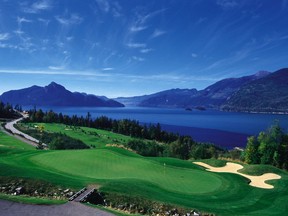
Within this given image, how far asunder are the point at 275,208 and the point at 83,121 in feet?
488

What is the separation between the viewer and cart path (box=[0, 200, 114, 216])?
1513 centimetres

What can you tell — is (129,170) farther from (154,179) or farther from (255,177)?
(255,177)

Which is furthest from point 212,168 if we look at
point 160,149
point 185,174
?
point 160,149

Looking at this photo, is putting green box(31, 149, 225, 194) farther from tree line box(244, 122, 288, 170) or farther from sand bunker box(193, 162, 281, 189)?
tree line box(244, 122, 288, 170)

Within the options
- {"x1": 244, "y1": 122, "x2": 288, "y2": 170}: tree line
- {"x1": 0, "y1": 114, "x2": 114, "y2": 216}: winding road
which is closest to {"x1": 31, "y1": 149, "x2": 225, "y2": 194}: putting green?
{"x1": 0, "y1": 114, "x2": 114, "y2": 216}: winding road

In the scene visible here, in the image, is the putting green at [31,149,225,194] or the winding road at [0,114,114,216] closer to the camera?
the winding road at [0,114,114,216]

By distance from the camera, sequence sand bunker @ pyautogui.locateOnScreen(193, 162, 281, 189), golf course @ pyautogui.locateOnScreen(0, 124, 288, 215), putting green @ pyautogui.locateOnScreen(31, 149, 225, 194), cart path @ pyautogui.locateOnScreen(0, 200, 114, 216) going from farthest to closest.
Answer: sand bunker @ pyautogui.locateOnScreen(193, 162, 281, 189), putting green @ pyautogui.locateOnScreen(31, 149, 225, 194), golf course @ pyautogui.locateOnScreen(0, 124, 288, 215), cart path @ pyautogui.locateOnScreen(0, 200, 114, 216)

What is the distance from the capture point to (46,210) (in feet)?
51.2

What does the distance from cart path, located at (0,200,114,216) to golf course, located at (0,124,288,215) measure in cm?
151

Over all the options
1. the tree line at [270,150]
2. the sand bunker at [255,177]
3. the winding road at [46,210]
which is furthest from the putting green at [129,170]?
the tree line at [270,150]

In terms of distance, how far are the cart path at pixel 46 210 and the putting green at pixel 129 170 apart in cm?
845

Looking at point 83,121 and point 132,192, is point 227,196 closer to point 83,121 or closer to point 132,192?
point 132,192

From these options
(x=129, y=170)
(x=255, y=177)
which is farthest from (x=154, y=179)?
(x=255, y=177)

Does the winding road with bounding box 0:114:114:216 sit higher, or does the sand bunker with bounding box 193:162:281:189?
the winding road with bounding box 0:114:114:216
